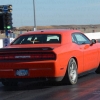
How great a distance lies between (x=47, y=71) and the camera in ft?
33.6

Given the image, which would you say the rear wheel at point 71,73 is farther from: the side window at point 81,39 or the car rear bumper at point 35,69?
the side window at point 81,39

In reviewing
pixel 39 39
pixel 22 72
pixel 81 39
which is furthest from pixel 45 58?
pixel 81 39

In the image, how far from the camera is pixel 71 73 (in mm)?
10953

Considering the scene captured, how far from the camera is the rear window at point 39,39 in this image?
11337 mm

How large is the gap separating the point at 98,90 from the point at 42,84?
75.7 inches

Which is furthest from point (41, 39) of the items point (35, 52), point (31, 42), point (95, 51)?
point (95, 51)

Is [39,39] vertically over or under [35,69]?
over

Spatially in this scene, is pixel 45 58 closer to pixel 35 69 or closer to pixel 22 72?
pixel 35 69

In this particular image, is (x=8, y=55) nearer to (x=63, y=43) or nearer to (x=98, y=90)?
(x=63, y=43)

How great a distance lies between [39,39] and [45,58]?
4.28 ft

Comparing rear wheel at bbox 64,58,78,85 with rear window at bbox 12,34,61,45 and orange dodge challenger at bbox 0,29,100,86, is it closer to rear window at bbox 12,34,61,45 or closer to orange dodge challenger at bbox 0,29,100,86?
orange dodge challenger at bbox 0,29,100,86

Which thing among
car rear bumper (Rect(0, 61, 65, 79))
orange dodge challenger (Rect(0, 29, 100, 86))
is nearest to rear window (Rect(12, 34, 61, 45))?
orange dodge challenger (Rect(0, 29, 100, 86))

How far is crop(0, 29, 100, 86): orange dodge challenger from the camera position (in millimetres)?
10266

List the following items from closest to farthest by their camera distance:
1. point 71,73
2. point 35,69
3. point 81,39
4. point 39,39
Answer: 1. point 35,69
2. point 71,73
3. point 39,39
4. point 81,39
